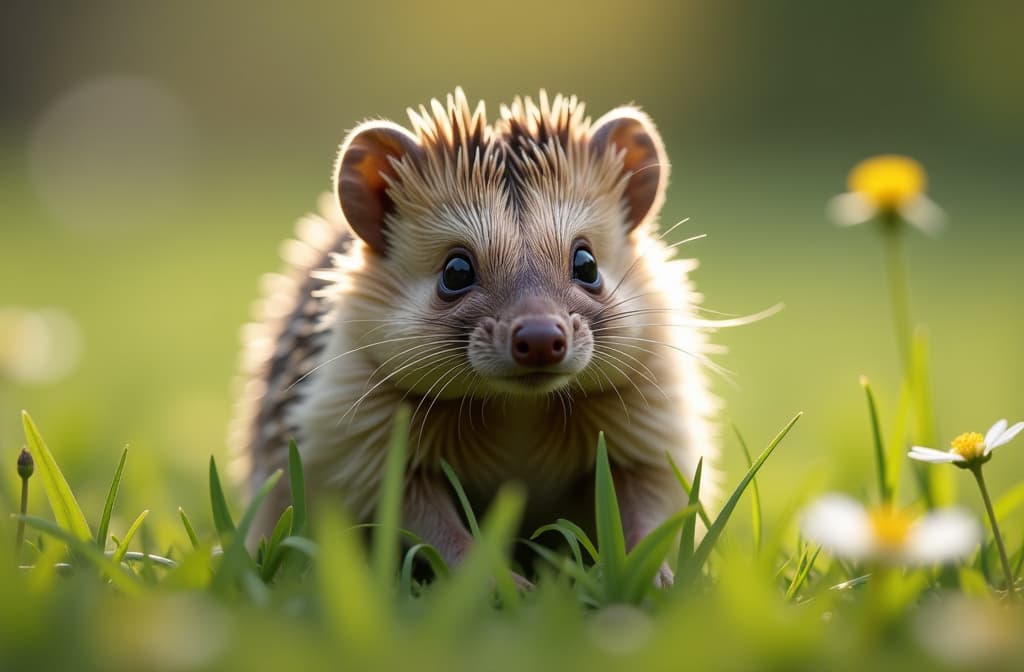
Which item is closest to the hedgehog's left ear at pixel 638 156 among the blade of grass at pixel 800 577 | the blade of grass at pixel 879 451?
the blade of grass at pixel 879 451

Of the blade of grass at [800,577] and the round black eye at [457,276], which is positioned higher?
the round black eye at [457,276]

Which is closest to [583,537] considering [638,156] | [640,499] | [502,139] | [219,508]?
[640,499]

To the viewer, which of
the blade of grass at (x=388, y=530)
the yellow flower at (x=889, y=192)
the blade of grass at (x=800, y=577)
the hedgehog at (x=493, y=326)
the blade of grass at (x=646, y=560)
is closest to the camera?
the blade of grass at (x=388, y=530)

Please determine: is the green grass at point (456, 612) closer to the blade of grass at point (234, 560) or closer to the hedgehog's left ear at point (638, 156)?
the blade of grass at point (234, 560)

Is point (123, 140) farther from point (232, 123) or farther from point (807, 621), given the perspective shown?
point (807, 621)

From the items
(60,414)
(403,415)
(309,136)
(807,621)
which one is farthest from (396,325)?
(309,136)

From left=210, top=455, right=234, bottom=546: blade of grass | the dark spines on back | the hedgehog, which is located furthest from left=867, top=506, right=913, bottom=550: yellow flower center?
the dark spines on back

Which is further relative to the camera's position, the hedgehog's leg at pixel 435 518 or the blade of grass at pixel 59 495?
the hedgehog's leg at pixel 435 518
